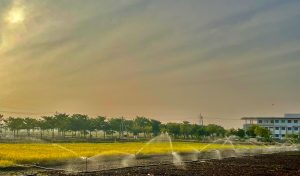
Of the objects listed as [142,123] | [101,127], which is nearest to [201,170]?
[101,127]

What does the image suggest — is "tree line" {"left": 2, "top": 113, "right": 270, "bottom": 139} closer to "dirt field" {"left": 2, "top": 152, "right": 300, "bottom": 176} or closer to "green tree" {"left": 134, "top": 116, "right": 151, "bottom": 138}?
"green tree" {"left": 134, "top": 116, "right": 151, "bottom": 138}

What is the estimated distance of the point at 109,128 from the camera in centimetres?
16575

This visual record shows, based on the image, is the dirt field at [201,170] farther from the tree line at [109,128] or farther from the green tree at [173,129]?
the green tree at [173,129]

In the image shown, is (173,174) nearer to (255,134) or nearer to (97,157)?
(97,157)

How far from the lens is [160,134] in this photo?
184 meters

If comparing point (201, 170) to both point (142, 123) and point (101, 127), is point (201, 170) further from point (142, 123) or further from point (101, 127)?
point (142, 123)

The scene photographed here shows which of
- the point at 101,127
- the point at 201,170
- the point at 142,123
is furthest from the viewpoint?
the point at 142,123

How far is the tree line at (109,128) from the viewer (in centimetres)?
14315

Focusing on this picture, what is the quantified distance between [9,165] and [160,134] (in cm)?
14975

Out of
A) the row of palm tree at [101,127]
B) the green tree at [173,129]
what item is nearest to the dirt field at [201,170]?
the row of palm tree at [101,127]

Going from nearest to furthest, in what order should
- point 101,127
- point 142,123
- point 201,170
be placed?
point 201,170
point 101,127
point 142,123

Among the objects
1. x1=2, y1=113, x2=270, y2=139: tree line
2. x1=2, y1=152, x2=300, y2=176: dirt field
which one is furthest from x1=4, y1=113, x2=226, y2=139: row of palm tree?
x1=2, y1=152, x2=300, y2=176: dirt field

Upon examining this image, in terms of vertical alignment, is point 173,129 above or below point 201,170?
below

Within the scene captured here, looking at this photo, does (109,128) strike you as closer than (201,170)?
No
